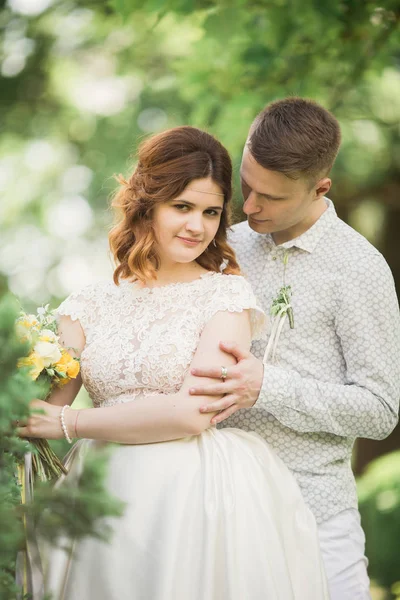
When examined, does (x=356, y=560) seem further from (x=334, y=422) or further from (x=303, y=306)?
(x=303, y=306)

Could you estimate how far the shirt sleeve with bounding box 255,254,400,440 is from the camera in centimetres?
309

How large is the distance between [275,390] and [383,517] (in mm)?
3576

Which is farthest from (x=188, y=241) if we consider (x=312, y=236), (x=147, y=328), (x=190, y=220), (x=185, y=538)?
(x=185, y=538)

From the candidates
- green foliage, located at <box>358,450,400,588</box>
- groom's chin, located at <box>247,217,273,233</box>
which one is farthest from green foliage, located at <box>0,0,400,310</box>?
green foliage, located at <box>358,450,400,588</box>

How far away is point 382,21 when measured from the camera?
4.54m

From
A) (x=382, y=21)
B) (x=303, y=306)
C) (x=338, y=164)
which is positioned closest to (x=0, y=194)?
(x=338, y=164)

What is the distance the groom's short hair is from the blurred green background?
580 mm

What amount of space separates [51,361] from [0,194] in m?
6.39

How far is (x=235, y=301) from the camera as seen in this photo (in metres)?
3.05

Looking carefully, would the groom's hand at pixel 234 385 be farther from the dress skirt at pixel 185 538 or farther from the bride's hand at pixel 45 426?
the bride's hand at pixel 45 426

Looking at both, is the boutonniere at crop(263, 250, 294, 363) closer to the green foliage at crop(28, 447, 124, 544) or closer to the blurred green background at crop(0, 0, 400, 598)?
the blurred green background at crop(0, 0, 400, 598)

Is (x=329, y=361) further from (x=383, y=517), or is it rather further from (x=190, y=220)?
(x=383, y=517)

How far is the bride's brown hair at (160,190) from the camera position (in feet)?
10.3

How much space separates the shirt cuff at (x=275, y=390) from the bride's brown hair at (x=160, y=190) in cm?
47
